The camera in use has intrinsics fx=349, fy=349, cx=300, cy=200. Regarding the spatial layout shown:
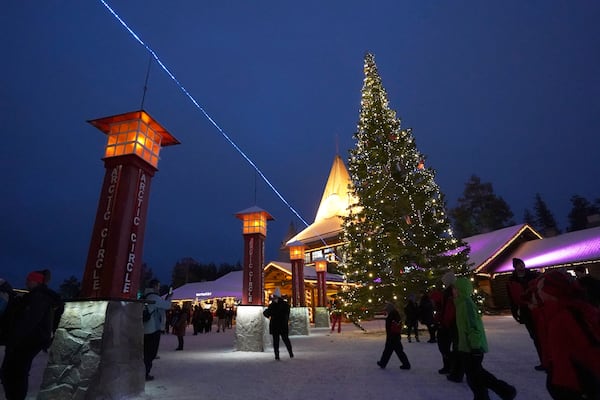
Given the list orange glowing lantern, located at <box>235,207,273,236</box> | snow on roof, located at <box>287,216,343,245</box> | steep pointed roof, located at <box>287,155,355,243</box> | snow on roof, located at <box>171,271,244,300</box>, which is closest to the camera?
orange glowing lantern, located at <box>235,207,273,236</box>

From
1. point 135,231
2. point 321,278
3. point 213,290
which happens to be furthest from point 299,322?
point 213,290

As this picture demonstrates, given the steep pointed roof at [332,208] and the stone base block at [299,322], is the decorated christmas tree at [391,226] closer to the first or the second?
the stone base block at [299,322]

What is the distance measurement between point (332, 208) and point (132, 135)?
3429 centimetres

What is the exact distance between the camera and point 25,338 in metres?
4.06

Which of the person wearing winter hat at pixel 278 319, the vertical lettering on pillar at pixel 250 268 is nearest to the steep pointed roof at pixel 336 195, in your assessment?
the vertical lettering on pillar at pixel 250 268

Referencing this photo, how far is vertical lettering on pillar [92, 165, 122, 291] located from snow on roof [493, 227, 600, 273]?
23723 mm

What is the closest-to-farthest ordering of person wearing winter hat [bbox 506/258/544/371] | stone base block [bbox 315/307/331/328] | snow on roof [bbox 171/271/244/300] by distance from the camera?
1. person wearing winter hat [bbox 506/258/544/371]
2. stone base block [bbox 315/307/331/328]
3. snow on roof [bbox 171/271/244/300]

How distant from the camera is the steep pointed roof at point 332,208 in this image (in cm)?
3653

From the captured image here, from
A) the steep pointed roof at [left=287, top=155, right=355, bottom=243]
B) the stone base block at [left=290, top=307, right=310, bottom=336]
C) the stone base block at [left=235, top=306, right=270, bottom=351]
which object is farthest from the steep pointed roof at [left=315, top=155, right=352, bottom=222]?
the stone base block at [left=235, top=306, right=270, bottom=351]

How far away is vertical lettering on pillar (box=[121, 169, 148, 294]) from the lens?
5.38 metres

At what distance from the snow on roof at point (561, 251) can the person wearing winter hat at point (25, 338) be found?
2451cm

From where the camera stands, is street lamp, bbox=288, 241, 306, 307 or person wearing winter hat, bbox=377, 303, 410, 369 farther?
street lamp, bbox=288, 241, 306, 307

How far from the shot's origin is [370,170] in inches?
643

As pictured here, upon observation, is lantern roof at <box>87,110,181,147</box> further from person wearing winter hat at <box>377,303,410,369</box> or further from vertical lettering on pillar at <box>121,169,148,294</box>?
person wearing winter hat at <box>377,303,410,369</box>
